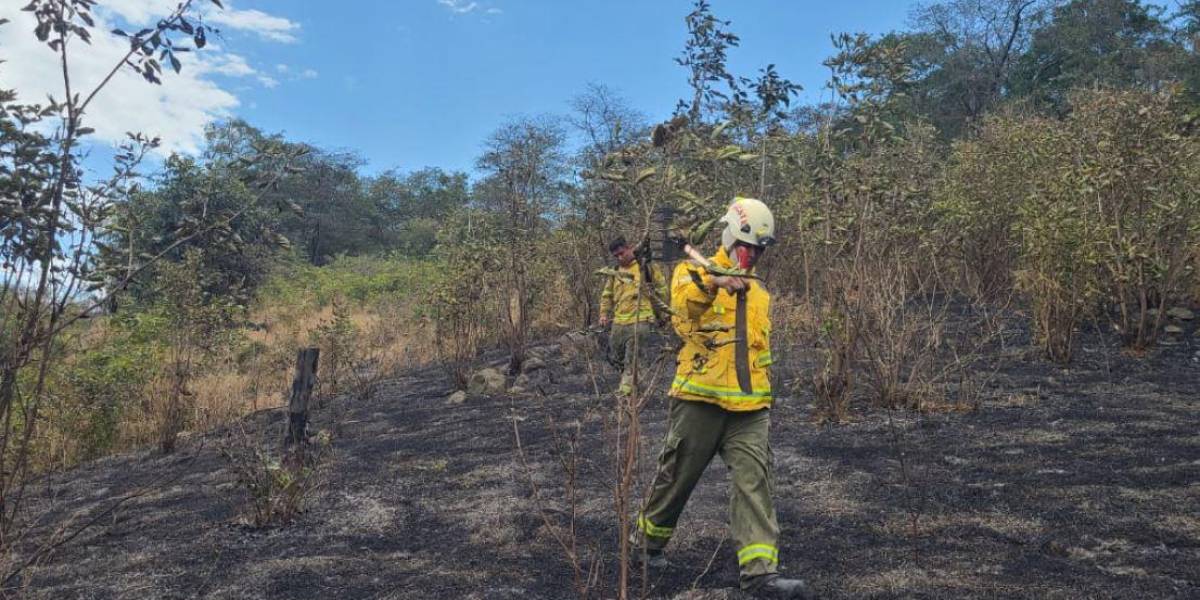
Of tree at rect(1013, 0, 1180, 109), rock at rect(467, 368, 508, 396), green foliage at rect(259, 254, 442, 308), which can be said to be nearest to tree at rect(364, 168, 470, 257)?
green foliage at rect(259, 254, 442, 308)

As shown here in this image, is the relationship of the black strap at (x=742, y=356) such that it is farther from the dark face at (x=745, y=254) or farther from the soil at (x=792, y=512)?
the soil at (x=792, y=512)

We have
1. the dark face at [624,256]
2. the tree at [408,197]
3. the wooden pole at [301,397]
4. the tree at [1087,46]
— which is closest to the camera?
the wooden pole at [301,397]

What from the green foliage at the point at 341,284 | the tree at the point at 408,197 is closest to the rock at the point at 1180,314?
the green foliage at the point at 341,284

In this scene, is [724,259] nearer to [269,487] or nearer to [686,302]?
[686,302]

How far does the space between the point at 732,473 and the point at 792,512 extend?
1.28 metres

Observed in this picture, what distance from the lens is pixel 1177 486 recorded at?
4.48 meters

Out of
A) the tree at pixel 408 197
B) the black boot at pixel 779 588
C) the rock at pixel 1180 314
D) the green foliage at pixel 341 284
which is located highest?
the tree at pixel 408 197

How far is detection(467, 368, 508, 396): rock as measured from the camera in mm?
9156

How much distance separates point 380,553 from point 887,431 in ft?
12.1

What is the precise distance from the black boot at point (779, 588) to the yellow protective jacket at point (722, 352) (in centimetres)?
69

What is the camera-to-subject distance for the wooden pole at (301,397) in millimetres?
5590

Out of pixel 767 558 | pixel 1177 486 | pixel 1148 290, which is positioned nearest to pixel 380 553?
pixel 767 558

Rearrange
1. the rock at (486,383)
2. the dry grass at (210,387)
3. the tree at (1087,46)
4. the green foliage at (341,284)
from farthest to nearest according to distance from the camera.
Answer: the tree at (1087,46), the green foliage at (341,284), the rock at (486,383), the dry grass at (210,387)

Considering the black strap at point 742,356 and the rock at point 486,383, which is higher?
the black strap at point 742,356
